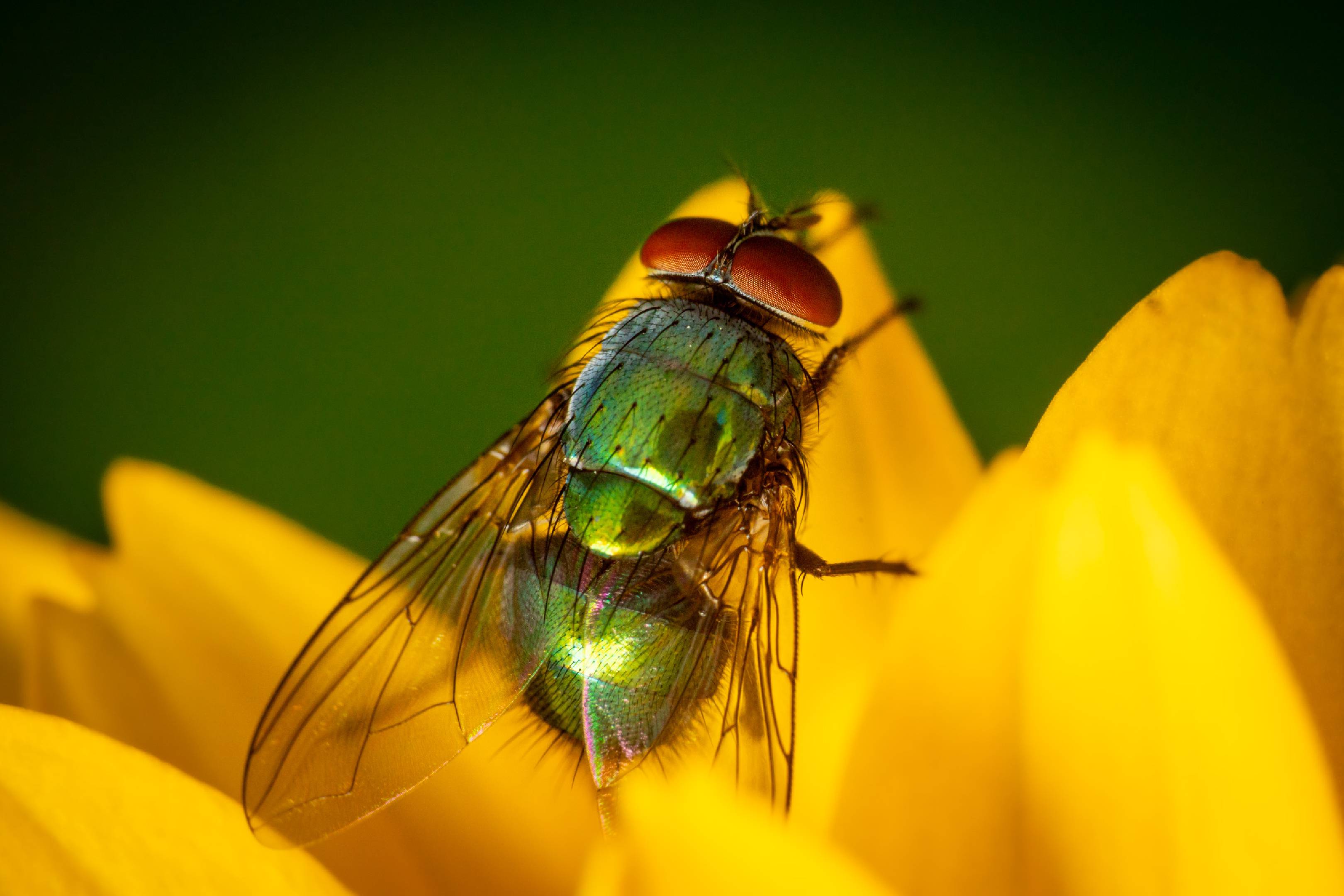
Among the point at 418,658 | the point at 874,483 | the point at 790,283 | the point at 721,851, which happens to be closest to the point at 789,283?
the point at 790,283

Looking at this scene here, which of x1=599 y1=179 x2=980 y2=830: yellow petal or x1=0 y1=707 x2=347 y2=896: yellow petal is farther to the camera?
x1=599 y1=179 x2=980 y2=830: yellow petal

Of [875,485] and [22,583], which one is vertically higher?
[22,583]

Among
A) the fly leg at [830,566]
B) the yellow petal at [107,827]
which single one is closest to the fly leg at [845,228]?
the fly leg at [830,566]

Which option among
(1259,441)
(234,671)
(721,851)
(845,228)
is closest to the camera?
(721,851)

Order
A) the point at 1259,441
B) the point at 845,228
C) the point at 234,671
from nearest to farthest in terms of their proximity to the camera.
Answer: the point at 1259,441
the point at 234,671
the point at 845,228

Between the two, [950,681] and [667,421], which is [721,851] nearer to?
[950,681]

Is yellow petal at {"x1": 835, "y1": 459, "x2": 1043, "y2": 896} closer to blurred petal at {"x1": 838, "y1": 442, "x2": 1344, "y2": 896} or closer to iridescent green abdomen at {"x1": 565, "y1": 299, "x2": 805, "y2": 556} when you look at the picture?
blurred petal at {"x1": 838, "y1": 442, "x2": 1344, "y2": 896}

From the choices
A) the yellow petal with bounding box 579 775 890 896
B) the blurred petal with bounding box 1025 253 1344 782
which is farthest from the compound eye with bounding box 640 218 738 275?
the yellow petal with bounding box 579 775 890 896

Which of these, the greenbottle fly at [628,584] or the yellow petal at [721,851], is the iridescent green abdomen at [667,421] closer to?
the greenbottle fly at [628,584]

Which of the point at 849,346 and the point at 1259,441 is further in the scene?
the point at 849,346
